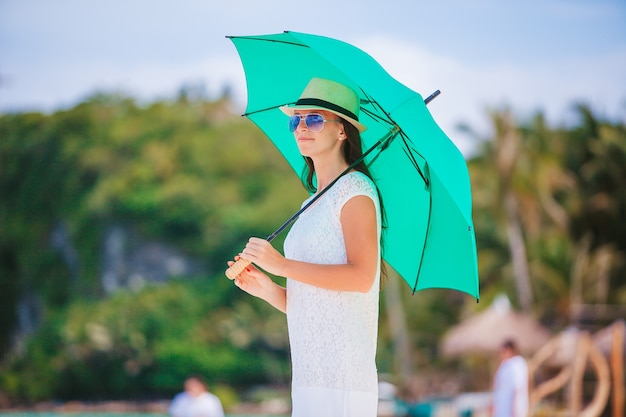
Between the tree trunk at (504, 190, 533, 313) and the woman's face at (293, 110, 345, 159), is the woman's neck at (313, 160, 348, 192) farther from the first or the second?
the tree trunk at (504, 190, 533, 313)

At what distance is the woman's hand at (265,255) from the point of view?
245 cm

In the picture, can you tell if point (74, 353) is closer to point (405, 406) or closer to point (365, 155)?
point (405, 406)

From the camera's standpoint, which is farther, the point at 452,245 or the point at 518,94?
the point at 518,94

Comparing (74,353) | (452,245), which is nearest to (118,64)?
(74,353)

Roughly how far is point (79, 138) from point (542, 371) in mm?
21686

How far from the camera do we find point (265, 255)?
245cm

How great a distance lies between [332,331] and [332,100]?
0.64 meters

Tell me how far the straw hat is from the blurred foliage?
26.1m

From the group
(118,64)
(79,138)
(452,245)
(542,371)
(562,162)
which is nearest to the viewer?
(452,245)

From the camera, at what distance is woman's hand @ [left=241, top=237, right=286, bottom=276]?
2451 mm

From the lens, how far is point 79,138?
127ft

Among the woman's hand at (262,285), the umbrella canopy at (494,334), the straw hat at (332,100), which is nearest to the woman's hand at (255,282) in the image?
the woman's hand at (262,285)

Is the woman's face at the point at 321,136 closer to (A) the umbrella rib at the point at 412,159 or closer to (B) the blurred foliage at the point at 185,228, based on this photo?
(A) the umbrella rib at the point at 412,159

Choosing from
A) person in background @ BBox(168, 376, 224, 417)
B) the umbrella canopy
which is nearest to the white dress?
person in background @ BBox(168, 376, 224, 417)
